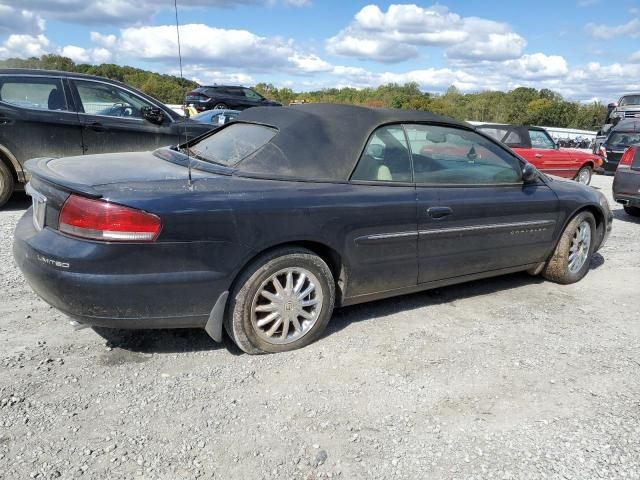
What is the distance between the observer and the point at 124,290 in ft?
9.09

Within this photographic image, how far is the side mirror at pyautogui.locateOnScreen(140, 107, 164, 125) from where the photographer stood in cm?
746

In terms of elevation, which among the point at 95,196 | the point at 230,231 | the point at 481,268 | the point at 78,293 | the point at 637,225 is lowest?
the point at 637,225

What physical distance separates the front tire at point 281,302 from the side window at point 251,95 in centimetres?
2146

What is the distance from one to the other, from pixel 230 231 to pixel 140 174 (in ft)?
2.20

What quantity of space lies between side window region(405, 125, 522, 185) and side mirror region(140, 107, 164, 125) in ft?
15.4

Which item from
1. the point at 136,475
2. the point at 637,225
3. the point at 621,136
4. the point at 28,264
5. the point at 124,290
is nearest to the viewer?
the point at 136,475

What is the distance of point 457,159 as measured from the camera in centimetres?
416

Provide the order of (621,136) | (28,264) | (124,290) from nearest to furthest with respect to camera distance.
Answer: (124,290) → (28,264) → (621,136)

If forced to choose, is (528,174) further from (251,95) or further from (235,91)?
(251,95)

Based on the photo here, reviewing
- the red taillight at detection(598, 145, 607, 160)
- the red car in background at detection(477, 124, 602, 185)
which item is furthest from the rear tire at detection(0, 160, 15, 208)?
the red taillight at detection(598, 145, 607, 160)

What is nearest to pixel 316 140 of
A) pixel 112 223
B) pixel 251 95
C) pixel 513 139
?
pixel 112 223

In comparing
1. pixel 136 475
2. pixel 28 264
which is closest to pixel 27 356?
pixel 28 264

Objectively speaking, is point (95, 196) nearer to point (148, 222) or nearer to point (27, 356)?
point (148, 222)

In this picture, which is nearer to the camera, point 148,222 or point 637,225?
point 148,222
